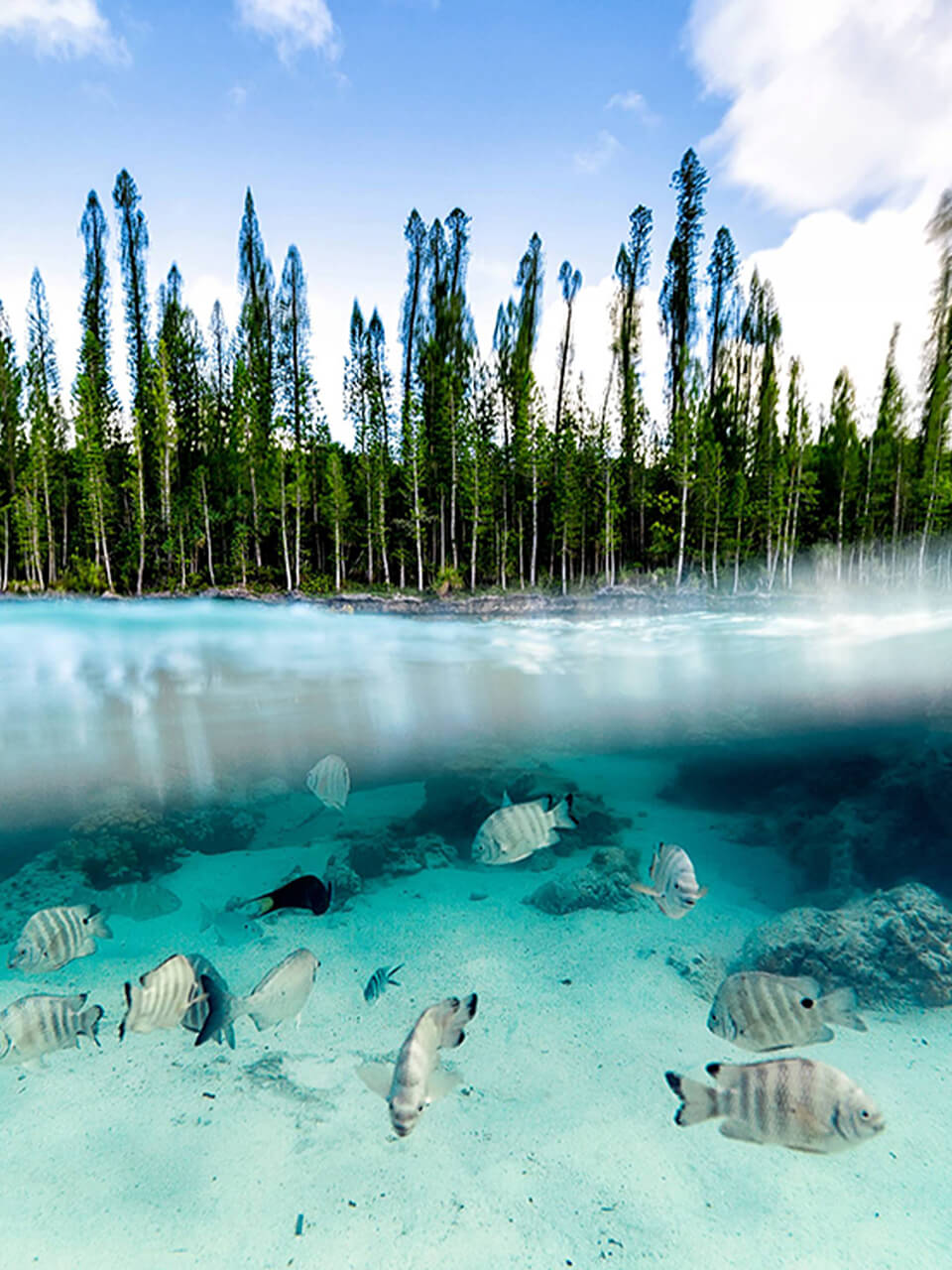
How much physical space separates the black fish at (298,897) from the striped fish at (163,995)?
0.61m

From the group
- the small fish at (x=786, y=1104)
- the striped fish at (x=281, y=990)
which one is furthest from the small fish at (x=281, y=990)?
the small fish at (x=786, y=1104)

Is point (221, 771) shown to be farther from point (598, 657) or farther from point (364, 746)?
point (598, 657)

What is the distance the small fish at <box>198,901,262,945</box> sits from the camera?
9.87 metres

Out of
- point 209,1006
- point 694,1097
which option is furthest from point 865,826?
point 209,1006

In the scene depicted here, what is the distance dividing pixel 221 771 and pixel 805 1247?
50.9 ft

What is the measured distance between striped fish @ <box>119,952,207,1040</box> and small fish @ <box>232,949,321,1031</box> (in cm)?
30

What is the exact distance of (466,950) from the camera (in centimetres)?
889

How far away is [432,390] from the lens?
3103 cm

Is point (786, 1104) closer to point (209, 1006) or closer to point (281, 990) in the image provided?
point (281, 990)

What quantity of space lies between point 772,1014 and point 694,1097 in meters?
0.71

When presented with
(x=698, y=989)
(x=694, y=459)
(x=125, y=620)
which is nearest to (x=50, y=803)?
(x=125, y=620)

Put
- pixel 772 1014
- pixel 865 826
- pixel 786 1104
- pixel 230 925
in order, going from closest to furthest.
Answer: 1. pixel 786 1104
2. pixel 772 1014
3. pixel 230 925
4. pixel 865 826

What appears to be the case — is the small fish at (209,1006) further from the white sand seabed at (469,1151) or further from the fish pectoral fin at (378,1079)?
the white sand seabed at (469,1151)

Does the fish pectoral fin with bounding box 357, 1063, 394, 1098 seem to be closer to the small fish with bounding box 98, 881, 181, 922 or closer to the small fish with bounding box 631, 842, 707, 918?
the small fish with bounding box 631, 842, 707, 918
